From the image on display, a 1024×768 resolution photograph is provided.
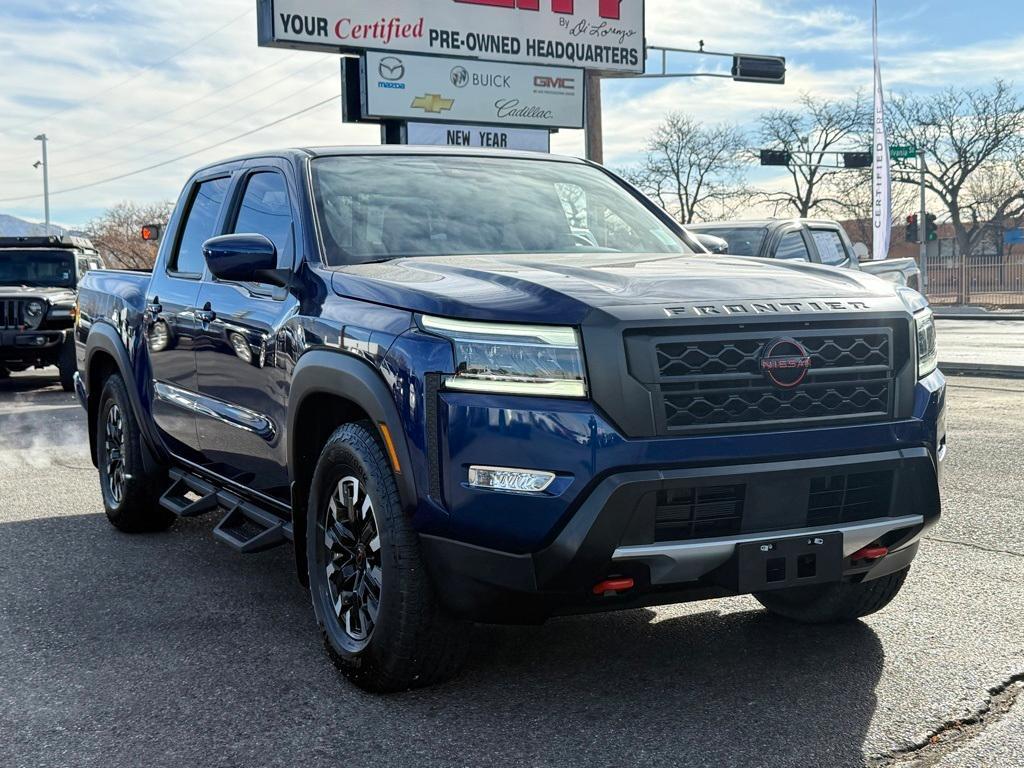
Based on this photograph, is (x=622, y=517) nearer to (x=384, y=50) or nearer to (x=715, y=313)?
(x=715, y=313)

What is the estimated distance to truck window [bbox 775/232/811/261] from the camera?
482 inches

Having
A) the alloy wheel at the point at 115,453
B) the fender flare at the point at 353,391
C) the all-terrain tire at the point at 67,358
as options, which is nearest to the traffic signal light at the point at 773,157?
the all-terrain tire at the point at 67,358

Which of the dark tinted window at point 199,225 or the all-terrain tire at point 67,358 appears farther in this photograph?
the all-terrain tire at point 67,358

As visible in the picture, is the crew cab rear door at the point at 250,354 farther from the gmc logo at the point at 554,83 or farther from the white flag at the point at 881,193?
the white flag at the point at 881,193

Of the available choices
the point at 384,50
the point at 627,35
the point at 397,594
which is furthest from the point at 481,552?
the point at 627,35

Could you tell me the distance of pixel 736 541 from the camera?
3441 mm

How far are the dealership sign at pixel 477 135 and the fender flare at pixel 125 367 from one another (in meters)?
16.1

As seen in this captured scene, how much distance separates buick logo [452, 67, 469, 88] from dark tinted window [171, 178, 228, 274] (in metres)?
17.6

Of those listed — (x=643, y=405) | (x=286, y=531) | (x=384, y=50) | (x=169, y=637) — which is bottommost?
(x=169, y=637)

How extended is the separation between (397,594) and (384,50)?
780 inches

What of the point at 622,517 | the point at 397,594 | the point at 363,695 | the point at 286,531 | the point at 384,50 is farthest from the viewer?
the point at 384,50

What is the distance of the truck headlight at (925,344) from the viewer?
3896mm

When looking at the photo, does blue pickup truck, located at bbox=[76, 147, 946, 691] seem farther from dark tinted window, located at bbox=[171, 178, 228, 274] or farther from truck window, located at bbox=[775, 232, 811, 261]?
truck window, located at bbox=[775, 232, 811, 261]

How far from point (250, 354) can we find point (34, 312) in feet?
38.2
